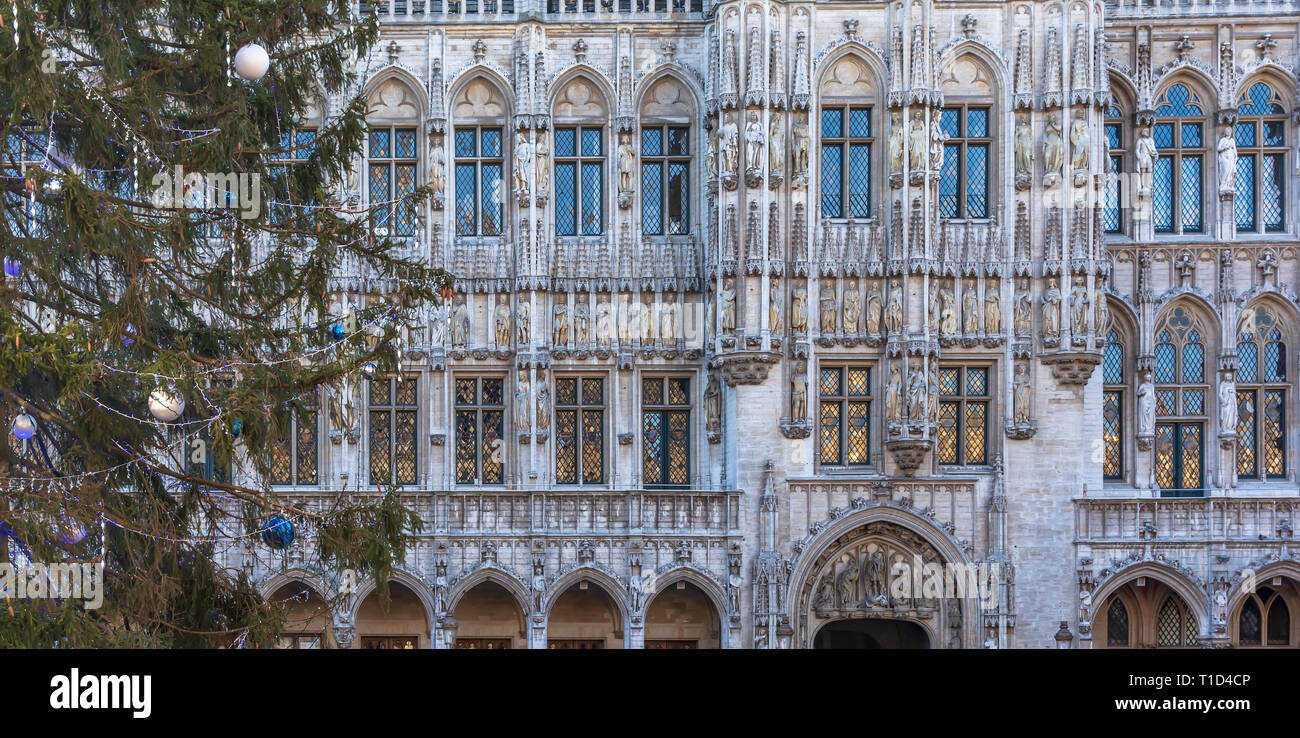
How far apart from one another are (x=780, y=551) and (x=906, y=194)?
18.7ft

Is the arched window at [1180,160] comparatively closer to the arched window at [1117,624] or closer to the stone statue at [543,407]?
the arched window at [1117,624]

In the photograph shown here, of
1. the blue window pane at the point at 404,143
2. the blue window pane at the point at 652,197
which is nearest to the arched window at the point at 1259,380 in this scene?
the blue window pane at the point at 652,197

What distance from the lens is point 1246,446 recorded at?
69.8 ft

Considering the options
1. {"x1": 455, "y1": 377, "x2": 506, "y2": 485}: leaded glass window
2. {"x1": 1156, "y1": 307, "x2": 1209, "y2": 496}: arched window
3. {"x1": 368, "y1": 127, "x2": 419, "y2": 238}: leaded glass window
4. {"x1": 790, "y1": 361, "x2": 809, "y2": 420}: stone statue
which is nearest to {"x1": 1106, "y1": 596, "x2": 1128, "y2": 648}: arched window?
{"x1": 1156, "y1": 307, "x2": 1209, "y2": 496}: arched window

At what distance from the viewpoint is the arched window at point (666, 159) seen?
69.3 feet

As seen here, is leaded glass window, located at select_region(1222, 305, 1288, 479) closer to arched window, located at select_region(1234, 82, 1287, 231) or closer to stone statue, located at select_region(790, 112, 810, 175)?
arched window, located at select_region(1234, 82, 1287, 231)

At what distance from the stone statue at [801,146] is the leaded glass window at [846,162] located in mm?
536

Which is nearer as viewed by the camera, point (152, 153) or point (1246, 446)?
point (152, 153)

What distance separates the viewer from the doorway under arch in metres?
20.8

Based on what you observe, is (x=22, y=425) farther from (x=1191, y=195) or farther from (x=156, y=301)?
(x=1191, y=195)

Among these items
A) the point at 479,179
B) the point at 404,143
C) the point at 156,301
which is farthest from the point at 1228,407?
the point at 156,301

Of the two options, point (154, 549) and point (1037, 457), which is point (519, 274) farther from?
point (154, 549)

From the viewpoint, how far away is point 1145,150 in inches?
829
